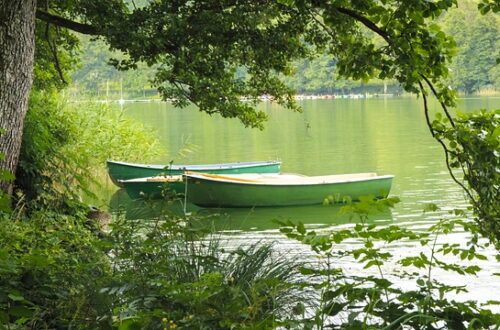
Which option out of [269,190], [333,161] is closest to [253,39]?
[269,190]

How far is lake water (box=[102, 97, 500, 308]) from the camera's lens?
11586 mm

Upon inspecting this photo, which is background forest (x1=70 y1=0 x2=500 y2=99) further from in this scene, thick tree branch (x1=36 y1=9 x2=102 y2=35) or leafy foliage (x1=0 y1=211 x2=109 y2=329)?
leafy foliage (x1=0 y1=211 x2=109 y2=329)

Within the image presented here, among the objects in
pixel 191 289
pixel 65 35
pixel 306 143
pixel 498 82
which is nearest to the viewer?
pixel 191 289

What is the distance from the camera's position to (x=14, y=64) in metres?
5.46

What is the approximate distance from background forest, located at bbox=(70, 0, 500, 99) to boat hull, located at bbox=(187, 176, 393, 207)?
223ft

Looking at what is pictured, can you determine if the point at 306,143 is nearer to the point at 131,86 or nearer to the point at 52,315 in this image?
the point at 52,315

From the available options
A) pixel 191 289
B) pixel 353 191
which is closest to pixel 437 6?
pixel 191 289

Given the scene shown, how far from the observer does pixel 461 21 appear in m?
97.6

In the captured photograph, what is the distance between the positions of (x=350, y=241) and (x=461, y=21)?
90220mm

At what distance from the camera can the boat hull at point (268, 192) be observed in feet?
54.6

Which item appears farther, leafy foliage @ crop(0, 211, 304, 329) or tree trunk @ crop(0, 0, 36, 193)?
tree trunk @ crop(0, 0, 36, 193)

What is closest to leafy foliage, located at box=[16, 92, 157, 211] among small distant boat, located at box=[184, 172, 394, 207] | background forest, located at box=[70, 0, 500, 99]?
small distant boat, located at box=[184, 172, 394, 207]

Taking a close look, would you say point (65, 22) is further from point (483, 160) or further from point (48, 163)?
point (483, 160)

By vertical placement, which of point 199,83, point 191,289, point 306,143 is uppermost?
point 199,83
